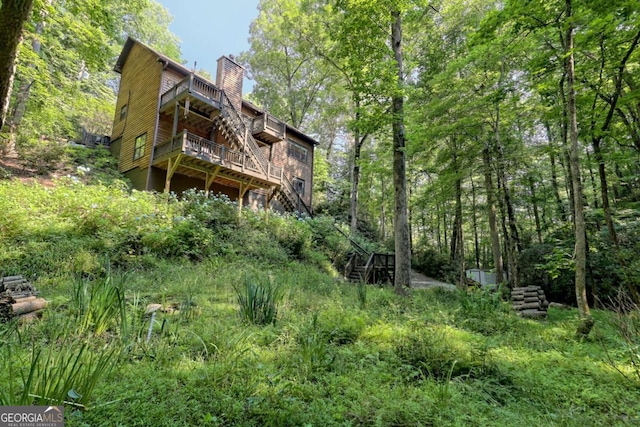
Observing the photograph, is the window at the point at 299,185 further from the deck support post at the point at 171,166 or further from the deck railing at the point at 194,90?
the deck support post at the point at 171,166

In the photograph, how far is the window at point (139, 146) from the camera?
1372cm

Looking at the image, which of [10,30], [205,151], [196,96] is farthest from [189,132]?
[10,30]

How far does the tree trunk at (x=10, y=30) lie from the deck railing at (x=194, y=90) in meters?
10.1

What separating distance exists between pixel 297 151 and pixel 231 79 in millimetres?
6376

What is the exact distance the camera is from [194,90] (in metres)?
12.6

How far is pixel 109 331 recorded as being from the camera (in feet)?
10.6

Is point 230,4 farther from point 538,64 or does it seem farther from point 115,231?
point 538,64

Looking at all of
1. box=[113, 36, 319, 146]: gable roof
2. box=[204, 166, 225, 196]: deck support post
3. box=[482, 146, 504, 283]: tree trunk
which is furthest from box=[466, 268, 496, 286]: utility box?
box=[204, 166, 225, 196]: deck support post

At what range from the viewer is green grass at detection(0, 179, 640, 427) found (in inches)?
82.0

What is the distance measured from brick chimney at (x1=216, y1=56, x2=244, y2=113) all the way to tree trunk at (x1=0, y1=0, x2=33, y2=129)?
13.4m

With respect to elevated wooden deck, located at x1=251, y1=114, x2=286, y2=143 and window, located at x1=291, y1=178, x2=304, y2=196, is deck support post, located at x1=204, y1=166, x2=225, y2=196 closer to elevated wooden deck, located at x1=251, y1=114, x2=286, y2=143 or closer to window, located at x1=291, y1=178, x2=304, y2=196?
elevated wooden deck, located at x1=251, y1=114, x2=286, y2=143

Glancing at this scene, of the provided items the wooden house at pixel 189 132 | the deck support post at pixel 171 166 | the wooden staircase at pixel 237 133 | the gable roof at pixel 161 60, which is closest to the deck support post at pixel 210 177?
the wooden house at pixel 189 132

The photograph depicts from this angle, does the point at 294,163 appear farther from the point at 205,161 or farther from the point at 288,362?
the point at 288,362

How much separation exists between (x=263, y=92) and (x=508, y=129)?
18.6 m
